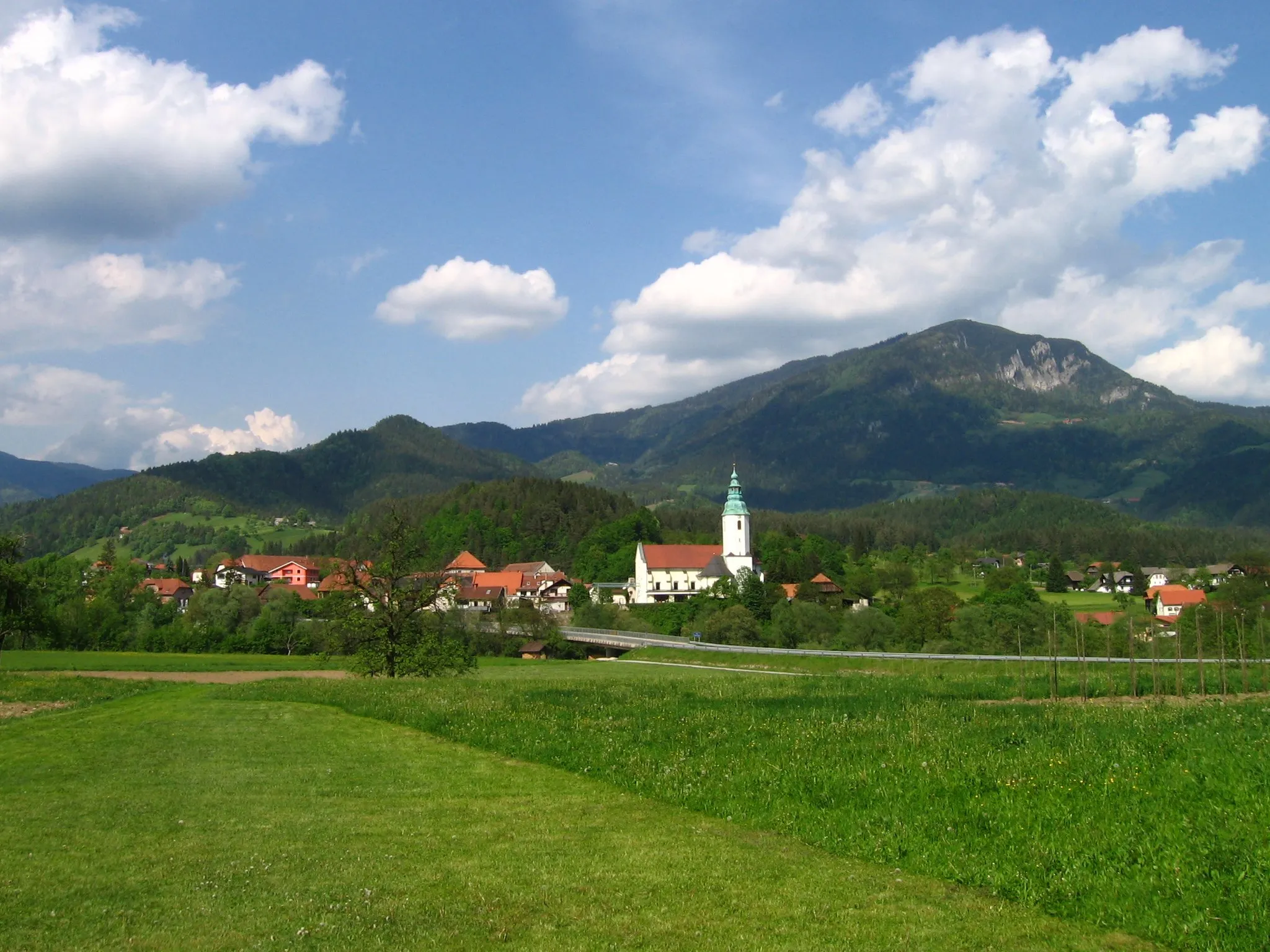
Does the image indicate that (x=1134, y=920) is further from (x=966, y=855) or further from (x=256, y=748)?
(x=256, y=748)

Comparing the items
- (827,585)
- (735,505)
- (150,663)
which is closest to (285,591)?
(150,663)

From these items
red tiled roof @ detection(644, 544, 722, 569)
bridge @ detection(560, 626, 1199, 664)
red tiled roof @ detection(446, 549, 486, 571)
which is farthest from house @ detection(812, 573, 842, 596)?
red tiled roof @ detection(446, 549, 486, 571)

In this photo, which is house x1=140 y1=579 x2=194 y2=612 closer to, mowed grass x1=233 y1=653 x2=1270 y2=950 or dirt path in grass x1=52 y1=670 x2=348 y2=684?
dirt path in grass x1=52 y1=670 x2=348 y2=684

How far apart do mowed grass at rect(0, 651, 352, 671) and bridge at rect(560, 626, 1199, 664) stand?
97.2 feet

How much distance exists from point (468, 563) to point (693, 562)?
3849cm

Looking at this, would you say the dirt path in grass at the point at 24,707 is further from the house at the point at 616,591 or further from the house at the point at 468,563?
the house at the point at 468,563

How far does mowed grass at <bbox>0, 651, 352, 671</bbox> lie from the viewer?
62594mm

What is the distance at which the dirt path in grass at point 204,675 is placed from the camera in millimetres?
51531

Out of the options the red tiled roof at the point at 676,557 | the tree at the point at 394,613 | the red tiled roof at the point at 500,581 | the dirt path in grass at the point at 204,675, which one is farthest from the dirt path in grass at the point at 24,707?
the red tiled roof at the point at 676,557

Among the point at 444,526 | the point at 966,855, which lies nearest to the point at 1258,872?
the point at 966,855

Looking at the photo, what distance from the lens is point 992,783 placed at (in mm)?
13539

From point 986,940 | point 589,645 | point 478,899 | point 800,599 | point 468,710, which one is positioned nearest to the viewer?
point 986,940

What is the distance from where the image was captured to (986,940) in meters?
9.30

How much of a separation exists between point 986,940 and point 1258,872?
9.86ft
